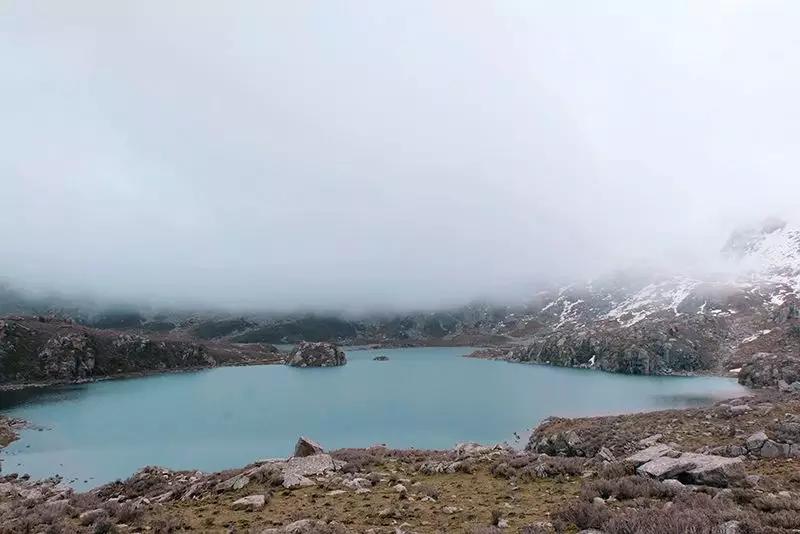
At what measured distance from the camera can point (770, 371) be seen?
126562mm

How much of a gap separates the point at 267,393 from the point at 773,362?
476 ft

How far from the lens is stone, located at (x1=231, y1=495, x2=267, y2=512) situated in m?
17.4

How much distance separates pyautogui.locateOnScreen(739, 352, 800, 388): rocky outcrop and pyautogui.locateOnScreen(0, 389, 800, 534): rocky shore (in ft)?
389

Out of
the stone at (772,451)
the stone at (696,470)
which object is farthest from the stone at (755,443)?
the stone at (696,470)

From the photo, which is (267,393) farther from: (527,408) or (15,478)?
(15,478)

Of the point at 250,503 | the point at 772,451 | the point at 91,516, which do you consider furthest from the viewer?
the point at 772,451

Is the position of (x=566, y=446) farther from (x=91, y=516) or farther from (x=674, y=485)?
(x=91, y=516)

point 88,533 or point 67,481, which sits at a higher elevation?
point 88,533

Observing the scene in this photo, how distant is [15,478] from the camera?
191 feet

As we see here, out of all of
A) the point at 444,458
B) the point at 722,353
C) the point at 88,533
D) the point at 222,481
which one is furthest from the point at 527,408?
the point at 722,353

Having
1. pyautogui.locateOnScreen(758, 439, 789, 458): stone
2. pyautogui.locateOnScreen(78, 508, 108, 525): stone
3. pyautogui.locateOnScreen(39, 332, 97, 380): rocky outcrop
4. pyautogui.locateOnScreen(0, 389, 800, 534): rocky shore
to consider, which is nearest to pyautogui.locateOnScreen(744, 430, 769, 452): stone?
pyautogui.locateOnScreen(0, 389, 800, 534): rocky shore

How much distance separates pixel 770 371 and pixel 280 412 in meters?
127

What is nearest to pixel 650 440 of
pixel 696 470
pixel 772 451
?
pixel 772 451

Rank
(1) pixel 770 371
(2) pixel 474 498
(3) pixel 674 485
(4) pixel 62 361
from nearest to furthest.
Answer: (3) pixel 674 485 < (2) pixel 474 498 < (1) pixel 770 371 < (4) pixel 62 361
